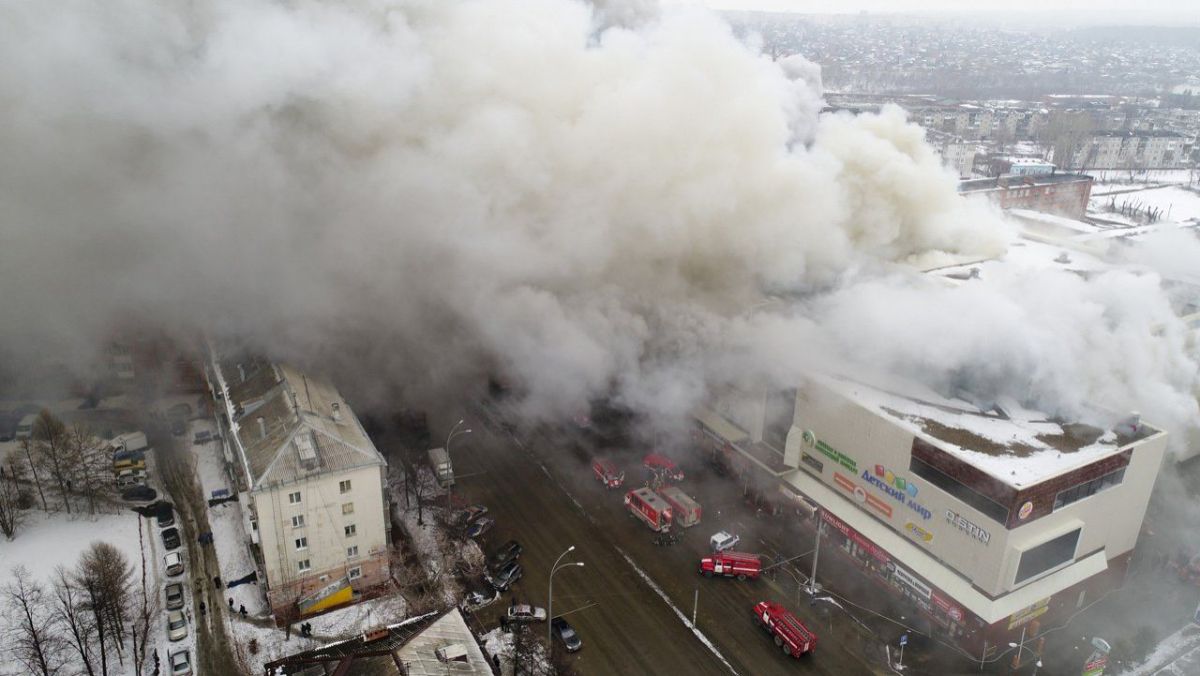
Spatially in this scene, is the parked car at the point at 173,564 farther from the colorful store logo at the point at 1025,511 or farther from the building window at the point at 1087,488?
the building window at the point at 1087,488

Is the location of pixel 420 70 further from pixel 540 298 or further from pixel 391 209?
pixel 540 298

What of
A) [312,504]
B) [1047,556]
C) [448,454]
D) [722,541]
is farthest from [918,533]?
[312,504]

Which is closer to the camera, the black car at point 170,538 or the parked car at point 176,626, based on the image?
the parked car at point 176,626

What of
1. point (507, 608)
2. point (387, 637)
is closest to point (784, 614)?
point (507, 608)

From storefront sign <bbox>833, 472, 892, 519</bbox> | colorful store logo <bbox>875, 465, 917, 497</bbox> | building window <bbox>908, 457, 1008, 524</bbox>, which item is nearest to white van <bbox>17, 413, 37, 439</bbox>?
storefront sign <bbox>833, 472, 892, 519</bbox>

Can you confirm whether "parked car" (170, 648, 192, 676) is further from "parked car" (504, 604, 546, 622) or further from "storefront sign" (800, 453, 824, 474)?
"storefront sign" (800, 453, 824, 474)

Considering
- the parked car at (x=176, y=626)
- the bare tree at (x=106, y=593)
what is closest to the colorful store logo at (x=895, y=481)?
the parked car at (x=176, y=626)
